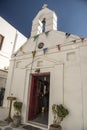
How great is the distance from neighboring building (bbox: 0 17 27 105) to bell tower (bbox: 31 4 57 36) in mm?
3300

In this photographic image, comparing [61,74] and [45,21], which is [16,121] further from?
[45,21]

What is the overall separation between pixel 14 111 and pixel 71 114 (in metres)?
3.59

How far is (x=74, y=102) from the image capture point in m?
5.05

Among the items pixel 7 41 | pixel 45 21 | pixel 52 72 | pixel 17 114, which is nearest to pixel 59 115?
pixel 52 72

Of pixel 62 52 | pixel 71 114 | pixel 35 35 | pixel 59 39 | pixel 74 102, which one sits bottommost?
pixel 71 114

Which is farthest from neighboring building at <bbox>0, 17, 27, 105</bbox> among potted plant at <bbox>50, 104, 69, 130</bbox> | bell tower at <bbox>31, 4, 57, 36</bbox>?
potted plant at <bbox>50, 104, 69, 130</bbox>

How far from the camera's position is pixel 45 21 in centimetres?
841

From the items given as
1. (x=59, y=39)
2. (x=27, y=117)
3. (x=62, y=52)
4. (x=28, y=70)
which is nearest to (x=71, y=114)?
(x=27, y=117)

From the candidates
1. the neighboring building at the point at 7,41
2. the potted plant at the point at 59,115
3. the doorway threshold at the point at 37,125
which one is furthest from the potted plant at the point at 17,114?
the neighboring building at the point at 7,41

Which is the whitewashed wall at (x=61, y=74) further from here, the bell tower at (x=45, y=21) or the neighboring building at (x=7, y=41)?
the neighboring building at (x=7, y=41)

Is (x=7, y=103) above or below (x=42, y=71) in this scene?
below

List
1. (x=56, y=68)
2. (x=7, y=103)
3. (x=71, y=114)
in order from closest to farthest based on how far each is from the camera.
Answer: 1. (x=71, y=114)
2. (x=56, y=68)
3. (x=7, y=103)

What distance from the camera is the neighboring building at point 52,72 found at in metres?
5.04

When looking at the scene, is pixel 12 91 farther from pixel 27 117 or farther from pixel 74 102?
pixel 74 102
